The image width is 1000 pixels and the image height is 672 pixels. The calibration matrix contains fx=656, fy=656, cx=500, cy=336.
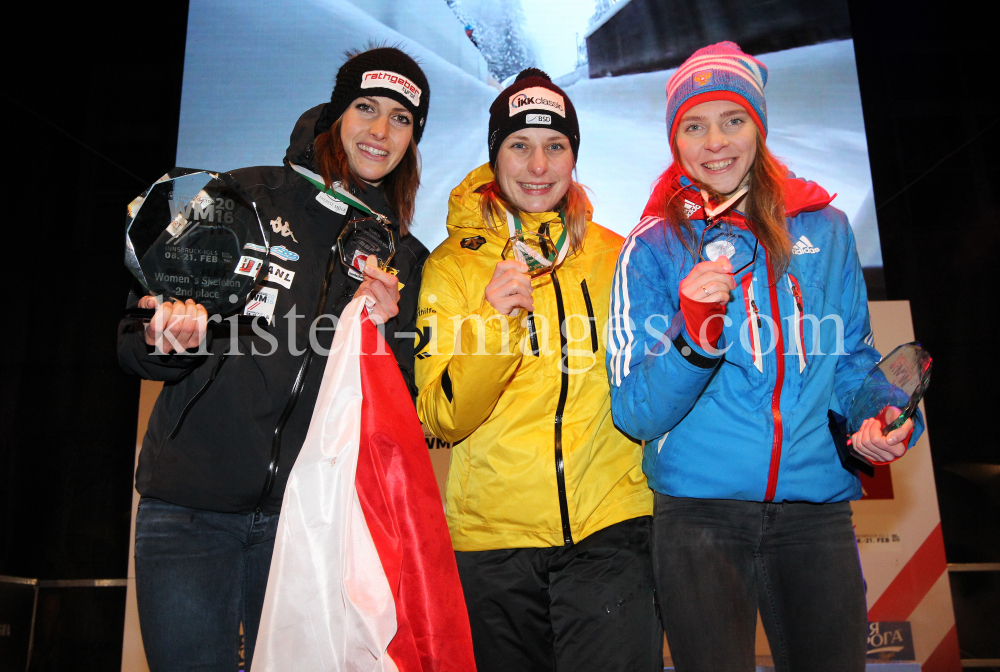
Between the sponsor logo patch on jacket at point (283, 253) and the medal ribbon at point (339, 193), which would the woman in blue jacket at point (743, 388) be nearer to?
the medal ribbon at point (339, 193)

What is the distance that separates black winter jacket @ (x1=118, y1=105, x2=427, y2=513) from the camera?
1237mm

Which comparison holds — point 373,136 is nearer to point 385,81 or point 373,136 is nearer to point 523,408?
point 385,81

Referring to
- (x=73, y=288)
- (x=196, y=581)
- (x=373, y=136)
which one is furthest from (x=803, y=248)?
(x=73, y=288)

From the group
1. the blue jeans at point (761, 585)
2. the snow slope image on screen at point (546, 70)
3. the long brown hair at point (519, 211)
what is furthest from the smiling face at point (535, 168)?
the snow slope image on screen at point (546, 70)

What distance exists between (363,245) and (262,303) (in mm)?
251

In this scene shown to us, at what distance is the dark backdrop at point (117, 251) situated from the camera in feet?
8.93

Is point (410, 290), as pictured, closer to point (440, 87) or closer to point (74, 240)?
point (440, 87)

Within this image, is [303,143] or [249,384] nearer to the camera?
[249,384]

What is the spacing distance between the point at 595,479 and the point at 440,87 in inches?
81.0

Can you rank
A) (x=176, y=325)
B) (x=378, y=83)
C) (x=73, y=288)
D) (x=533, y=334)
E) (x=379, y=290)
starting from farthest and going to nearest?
1. (x=73, y=288)
2. (x=378, y=83)
3. (x=533, y=334)
4. (x=379, y=290)
5. (x=176, y=325)

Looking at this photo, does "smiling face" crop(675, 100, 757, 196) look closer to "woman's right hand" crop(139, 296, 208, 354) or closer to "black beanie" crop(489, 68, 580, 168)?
"black beanie" crop(489, 68, 580, 168)

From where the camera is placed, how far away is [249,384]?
4.30ft

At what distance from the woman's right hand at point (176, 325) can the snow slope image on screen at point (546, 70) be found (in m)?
1.62

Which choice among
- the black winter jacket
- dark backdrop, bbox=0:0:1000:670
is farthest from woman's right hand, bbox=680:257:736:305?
dark backdrop, bbox=0:0:1000:670
